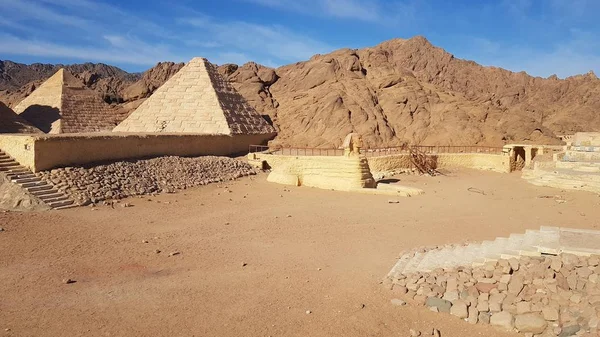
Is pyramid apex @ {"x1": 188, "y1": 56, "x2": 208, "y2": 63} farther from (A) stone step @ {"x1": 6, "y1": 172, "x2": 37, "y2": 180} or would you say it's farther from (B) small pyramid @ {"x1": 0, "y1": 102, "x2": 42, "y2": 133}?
Answer: (A) stone step @ {"x1": 6, "y1": 172, "x2": 37, "y2": 180}

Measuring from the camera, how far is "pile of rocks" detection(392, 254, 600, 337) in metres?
5.55

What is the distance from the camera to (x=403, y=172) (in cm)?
2189

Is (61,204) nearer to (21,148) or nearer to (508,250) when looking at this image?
(21,148)

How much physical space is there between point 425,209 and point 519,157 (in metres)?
14.2

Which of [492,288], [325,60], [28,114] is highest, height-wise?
[325,60]

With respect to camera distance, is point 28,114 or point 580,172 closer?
point 580,172

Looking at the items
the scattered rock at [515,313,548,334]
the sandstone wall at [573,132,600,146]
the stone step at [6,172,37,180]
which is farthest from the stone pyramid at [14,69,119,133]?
the sandstone wall at [573,132,600,146]

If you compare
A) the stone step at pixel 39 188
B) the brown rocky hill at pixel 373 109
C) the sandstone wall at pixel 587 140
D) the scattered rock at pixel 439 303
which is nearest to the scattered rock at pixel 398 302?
the scattered rock at pixel 439 303

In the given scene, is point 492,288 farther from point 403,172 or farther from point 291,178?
point 403,172

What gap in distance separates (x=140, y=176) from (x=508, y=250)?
12259 millimetres

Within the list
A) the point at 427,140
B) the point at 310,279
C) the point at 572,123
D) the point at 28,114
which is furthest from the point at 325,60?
the point at 310,279

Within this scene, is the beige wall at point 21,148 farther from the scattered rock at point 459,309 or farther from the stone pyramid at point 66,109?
the scattered rock at point 459,309

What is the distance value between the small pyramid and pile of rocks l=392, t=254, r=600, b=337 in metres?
21.5

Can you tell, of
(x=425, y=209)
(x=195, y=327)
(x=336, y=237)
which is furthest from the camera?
(x=425, y=209)
